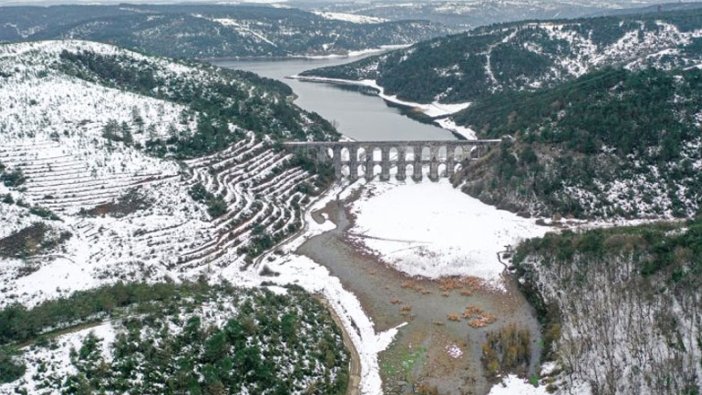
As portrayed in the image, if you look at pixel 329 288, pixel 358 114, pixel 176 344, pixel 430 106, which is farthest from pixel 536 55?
pixel 176 344

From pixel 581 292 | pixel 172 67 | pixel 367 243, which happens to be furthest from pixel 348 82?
pixel 581 292

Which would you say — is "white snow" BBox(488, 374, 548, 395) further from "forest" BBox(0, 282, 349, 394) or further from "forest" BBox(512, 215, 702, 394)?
"forest" BBox(0, 282, 349, 394)

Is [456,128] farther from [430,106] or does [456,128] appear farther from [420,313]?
[420,313]

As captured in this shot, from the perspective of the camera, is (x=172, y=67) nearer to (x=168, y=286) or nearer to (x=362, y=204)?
(x=362, y=204)

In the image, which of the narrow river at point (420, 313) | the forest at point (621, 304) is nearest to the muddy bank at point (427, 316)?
the narrow river at point (420, 313)

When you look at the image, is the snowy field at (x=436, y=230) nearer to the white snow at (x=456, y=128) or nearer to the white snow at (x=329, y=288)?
the white snow at (x=329, y=288)

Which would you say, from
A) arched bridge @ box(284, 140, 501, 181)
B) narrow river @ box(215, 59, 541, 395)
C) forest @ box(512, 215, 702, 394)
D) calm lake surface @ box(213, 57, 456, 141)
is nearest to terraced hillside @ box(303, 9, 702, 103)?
calm lake surface @ box(213, 57, 456, 141)
